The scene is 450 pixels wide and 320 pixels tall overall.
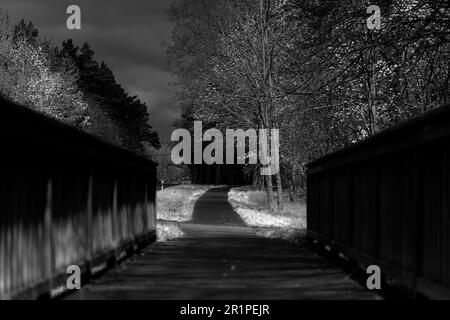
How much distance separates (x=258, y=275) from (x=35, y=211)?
3.66 m

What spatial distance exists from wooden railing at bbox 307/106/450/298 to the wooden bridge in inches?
0.6

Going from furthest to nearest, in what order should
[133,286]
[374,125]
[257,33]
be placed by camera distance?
[257,33] → [374,125] → [133,286]

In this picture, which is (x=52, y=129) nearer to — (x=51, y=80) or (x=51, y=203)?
(x=51, y=203)

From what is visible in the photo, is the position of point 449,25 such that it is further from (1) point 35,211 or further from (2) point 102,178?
(1) point 35,211

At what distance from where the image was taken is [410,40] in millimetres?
12930

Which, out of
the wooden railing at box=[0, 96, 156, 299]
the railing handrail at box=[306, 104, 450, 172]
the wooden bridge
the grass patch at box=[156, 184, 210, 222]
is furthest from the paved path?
the grass patch at box=[156, 184, 210, 222]

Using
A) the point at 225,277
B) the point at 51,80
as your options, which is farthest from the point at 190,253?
the point at 51,80

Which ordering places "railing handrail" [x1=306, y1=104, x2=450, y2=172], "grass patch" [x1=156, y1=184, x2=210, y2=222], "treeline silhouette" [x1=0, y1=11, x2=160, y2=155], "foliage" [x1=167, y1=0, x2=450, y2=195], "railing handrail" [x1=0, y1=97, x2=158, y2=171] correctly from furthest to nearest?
"treeline silhouette" [x1=0, y1=11, x2=160, y2=155]
"grass patch" [x1=156, y1=184, x2=210, y2=222]
"foliage" [x1=167, y1=0, x2=450, y2=195]
"railing handrail" [x1=306, y1=104, x2=450, y2=172]
"railing handrail" [x1=0, y1=97, x2=158, y2=171]

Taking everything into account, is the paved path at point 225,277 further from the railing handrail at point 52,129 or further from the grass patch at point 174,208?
the grass patch at point 174,208

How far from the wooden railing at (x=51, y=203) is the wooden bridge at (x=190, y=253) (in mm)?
15

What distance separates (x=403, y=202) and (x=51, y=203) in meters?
3.49

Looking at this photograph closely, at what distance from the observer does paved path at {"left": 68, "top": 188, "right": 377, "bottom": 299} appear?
7875mm

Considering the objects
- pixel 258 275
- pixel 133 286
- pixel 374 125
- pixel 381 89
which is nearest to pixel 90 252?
pixel 133 286

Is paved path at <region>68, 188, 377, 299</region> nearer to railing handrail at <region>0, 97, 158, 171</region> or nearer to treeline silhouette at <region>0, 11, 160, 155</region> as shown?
railing handrail at <region>0, 97, 158, 171</region>
